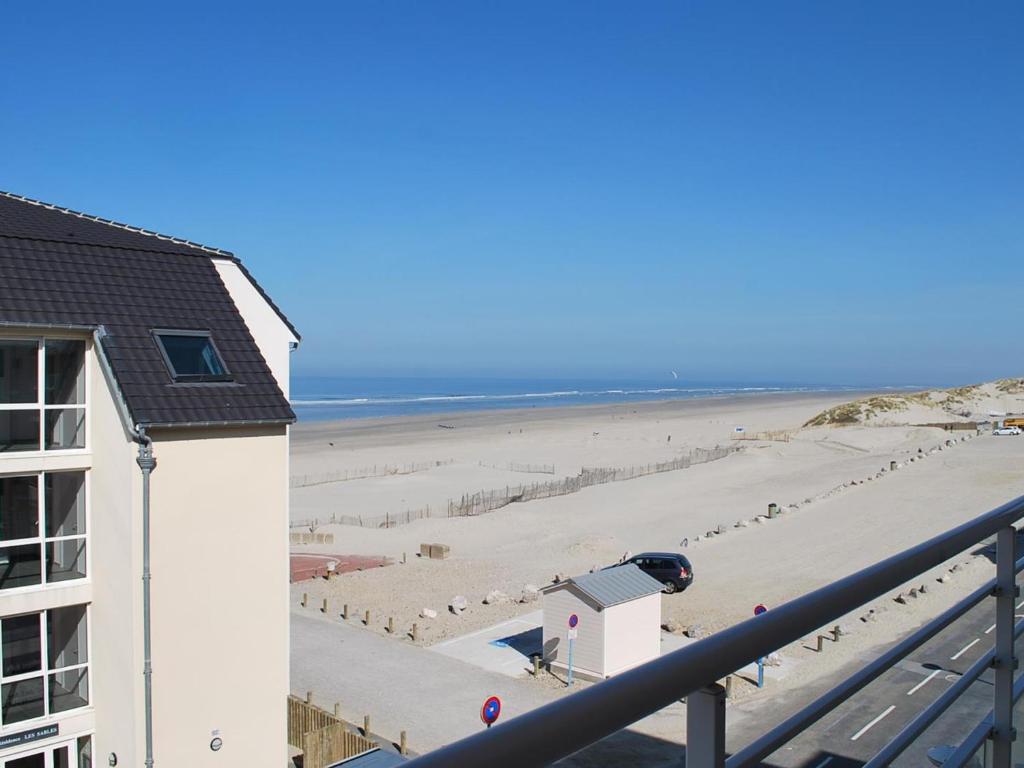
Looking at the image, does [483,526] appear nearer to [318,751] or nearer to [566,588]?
Answer: [566,588]

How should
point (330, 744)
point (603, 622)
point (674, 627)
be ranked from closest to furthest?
1. point (330, 744)
2. point (603, 622)
3. point (674, 627)

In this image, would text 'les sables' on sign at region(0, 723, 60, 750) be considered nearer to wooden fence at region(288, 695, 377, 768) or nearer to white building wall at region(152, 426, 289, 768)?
white building wall at region(152, 426, 289, 768)

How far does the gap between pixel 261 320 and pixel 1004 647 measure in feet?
39.3

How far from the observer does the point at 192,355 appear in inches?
450

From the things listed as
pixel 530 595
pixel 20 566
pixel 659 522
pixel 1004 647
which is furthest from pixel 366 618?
pixel 1004 647

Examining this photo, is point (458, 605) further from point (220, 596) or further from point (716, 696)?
point (716, 696)

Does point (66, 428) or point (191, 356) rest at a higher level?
point (191, 356)

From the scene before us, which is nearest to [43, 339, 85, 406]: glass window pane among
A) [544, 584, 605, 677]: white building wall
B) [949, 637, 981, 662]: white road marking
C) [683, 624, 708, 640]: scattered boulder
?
[949, 637, 981, 662]: white road marking

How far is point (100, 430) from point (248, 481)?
1849 mm

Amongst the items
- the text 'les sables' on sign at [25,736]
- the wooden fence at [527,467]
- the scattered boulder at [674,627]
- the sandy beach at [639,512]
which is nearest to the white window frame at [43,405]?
the text 'les sables' on sign at [25,736]

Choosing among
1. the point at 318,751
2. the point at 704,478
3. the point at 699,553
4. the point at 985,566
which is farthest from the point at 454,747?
Result: the point at 704,478

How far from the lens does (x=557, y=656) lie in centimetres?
1981

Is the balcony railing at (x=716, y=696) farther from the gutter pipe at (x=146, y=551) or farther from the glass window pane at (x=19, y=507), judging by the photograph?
the glass window pane at (x=19, y=507)

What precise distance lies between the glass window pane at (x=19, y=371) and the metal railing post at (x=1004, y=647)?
10.3 meters
